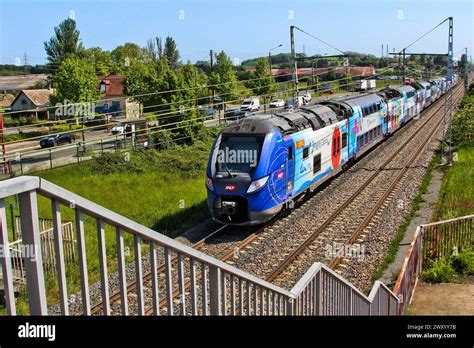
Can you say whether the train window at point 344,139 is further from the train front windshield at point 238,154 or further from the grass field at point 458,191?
the train front windshield at point 238,154

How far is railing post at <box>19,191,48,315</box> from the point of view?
81.9 inches

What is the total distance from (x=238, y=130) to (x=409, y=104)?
2723 centimetres

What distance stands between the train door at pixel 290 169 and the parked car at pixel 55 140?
25591 mm

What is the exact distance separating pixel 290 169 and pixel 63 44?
62.0m

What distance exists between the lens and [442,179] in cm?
2114

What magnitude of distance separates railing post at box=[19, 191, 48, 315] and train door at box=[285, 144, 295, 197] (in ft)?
40.9

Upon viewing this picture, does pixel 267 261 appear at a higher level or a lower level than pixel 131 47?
lower

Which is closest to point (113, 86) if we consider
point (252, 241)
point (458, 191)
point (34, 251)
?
point (458, 191)

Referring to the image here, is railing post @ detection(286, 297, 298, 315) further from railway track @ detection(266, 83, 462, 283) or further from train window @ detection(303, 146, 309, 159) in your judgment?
train window @ detection(303, 146, 309, 159)

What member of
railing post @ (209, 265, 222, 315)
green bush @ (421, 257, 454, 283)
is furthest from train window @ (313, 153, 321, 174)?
railing post @ (209, 265, 222, 315)

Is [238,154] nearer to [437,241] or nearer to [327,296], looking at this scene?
[437,241]
